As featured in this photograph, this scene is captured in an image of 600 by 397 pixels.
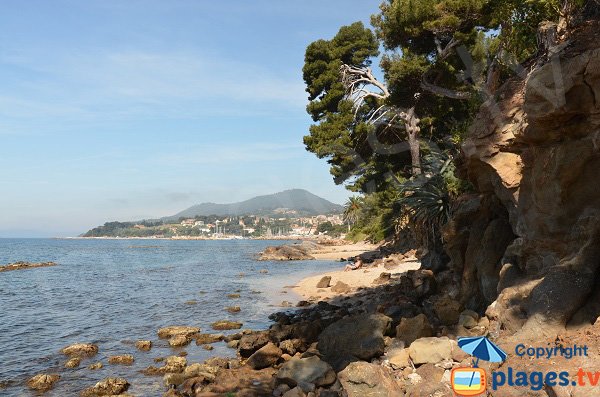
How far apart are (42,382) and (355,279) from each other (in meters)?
15.2

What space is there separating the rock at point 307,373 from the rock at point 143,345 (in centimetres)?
643

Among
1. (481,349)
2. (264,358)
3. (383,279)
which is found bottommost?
(264,358)

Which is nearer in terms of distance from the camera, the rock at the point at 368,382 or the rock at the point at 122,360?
the rock at the point at 368,382

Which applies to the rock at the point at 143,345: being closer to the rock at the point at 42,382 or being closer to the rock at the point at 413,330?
the rock at the point at 42,382

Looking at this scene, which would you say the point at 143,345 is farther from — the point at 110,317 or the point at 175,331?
the point at 110,317

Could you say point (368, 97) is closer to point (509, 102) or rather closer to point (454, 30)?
point (454, 30)

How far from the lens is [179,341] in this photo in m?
14.0

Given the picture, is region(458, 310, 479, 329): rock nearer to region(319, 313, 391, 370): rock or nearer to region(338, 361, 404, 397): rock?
region(319, 313, 391, 370): rock

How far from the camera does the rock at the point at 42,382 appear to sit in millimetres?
10750

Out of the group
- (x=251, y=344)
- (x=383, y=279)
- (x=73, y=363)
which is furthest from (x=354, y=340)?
(x=383, y=279)

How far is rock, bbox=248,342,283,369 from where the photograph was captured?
35.8 feet

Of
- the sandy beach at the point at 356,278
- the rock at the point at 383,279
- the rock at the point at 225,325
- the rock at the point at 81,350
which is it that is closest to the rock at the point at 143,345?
the rock at the point at 81,350

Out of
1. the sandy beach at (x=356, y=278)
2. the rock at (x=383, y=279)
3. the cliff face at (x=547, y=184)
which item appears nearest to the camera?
the cliff face at (x=547, y=184)

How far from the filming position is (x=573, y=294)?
22.9ft
